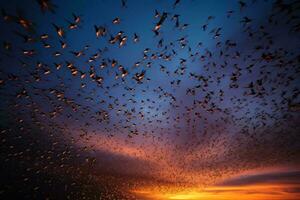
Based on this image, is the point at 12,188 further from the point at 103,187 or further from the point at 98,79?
the point at 98,79

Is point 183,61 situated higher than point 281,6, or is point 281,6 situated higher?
point 183,61

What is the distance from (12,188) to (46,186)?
13517 millimetres

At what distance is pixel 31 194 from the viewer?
56.3m

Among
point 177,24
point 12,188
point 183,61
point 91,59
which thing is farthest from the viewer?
point 12,188

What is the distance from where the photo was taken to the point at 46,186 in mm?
65688

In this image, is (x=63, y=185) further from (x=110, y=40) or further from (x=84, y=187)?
(x=110, y=40)

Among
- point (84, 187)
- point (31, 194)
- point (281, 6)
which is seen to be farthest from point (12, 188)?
point (281, 6)

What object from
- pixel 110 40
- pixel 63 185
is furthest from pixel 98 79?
pixel 63 185

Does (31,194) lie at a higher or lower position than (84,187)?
lower

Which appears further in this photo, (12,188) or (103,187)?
(103,187)

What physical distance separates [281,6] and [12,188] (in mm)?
64440

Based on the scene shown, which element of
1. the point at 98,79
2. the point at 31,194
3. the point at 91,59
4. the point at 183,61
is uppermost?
the point at 183,61

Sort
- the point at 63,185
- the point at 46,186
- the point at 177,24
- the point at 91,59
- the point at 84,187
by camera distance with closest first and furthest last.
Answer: the point at 177,24
the point at 91,59
the point at 46,186
the point at 63,185
the point at 84,187

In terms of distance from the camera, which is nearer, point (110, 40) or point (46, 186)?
point (110, 40)
